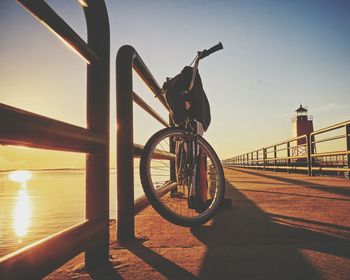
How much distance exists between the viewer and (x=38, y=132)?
2.75ft

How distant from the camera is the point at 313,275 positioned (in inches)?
44.6

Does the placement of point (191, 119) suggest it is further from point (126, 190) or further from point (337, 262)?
point (337, 262)

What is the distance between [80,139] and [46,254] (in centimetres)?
43

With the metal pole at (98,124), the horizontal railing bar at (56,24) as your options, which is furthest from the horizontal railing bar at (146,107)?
the horizontal railing bar at (56,24)

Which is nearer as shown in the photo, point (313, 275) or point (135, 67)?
point (313, 275)

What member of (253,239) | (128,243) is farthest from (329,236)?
(128,243)

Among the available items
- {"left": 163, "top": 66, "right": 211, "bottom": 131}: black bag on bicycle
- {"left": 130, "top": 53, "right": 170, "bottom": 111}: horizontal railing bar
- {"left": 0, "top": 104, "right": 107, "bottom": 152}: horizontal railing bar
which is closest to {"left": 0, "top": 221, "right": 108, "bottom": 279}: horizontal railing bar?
{"left": 0, "top": 104, "right": 107, "bottom": 152}: horizontal railing bar

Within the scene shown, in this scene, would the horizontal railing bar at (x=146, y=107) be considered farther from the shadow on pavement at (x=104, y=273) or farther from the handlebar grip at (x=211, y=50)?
the shadow on pavement at (x=104, y=273)

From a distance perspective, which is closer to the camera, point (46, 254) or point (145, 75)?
point (46, 254)

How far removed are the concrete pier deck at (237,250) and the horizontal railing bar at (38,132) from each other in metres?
0.59

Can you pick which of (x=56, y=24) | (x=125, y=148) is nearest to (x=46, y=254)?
(x=56, y=24)

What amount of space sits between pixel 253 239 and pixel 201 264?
1.66ft

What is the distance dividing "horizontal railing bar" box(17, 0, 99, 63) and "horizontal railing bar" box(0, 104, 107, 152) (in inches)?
13.4

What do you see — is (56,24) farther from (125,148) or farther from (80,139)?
(125,148)
